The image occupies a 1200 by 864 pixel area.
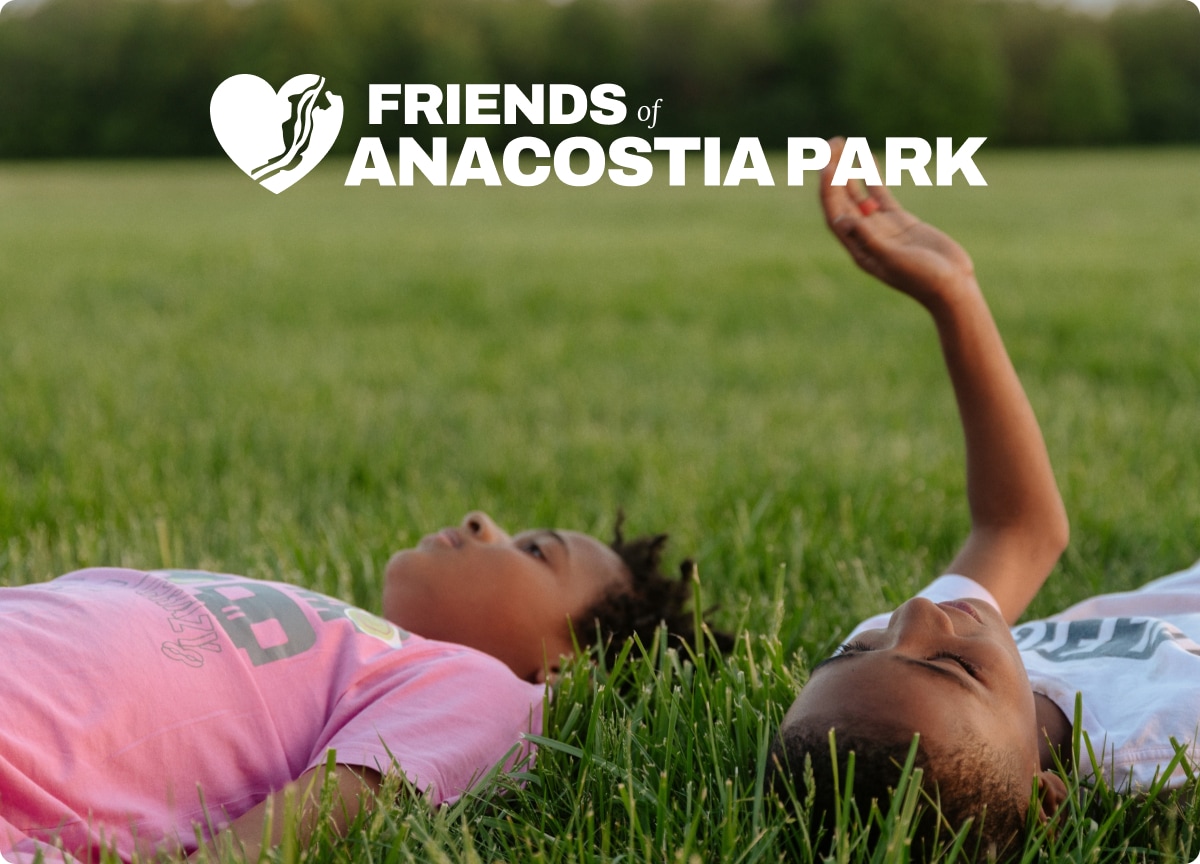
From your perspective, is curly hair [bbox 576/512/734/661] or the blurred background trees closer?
curly hair [bbox 576/512/734/661]

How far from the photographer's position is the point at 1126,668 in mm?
1973

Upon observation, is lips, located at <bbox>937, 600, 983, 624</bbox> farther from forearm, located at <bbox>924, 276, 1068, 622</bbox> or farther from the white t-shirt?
forearm, located at <bbox>924, 276, 1068, 622</bbox>

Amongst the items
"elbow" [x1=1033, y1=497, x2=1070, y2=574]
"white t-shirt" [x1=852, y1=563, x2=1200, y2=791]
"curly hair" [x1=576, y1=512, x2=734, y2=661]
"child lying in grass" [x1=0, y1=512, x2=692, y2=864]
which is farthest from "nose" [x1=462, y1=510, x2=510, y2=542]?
"elbow" [x1=1033, y1=497, x2=1070, y2=574]

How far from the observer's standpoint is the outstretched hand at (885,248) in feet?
6.90

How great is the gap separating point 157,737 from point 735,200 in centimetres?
1923

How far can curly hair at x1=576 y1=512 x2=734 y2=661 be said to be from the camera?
2.35 meters

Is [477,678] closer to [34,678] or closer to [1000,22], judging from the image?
[34,678]

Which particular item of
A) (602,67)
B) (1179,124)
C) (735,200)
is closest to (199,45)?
(602,67)

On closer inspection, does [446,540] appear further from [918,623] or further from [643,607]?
[918,623]

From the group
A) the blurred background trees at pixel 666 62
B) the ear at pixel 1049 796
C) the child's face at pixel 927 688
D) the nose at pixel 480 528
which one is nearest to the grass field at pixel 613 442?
the ear at pixel 1049 796

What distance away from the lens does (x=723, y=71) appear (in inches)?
1382

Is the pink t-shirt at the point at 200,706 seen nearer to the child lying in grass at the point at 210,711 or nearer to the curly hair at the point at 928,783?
the child lying in grass at the point at 210,711

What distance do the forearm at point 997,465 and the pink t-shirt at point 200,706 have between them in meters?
0.95

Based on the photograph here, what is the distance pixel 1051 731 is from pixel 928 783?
0.50 metres
